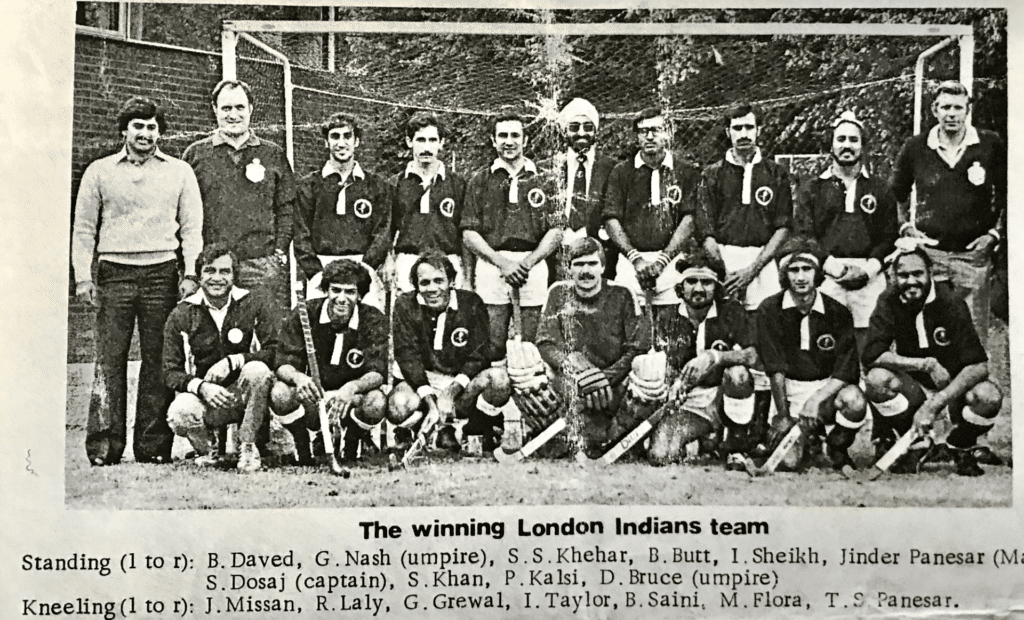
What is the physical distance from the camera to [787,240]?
407cm

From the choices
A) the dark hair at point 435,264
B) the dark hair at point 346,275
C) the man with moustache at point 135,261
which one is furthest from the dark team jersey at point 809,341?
the man with moustache at point 135,261

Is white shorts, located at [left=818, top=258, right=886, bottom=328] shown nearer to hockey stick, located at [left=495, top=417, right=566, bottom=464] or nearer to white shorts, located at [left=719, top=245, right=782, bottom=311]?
white shorts, located at [left=719, top=245, right=782, bottom=311]

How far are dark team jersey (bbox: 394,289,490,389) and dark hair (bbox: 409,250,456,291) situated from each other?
0.34 ft

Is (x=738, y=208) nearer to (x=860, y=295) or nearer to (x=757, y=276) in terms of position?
(x=757, y=276)

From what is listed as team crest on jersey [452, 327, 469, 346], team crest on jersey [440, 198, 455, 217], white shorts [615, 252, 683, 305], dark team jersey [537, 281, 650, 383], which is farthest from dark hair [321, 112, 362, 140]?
white shorts [615, 252, 683, 305]

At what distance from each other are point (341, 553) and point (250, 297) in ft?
3.19

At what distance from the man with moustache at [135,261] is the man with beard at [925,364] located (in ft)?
8.21

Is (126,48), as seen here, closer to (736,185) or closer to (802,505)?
(736,185)

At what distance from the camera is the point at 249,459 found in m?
3.98

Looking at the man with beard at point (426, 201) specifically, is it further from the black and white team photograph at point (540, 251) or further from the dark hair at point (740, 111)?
the dark hair at point (740, 111)

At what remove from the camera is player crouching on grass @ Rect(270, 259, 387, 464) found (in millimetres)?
4004

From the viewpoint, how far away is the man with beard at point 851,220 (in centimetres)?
405

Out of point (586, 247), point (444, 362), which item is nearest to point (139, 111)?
point (444, 362)

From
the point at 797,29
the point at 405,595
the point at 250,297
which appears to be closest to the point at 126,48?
the point at 250,297
